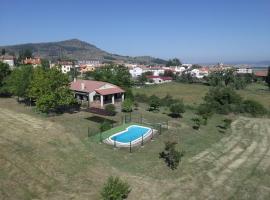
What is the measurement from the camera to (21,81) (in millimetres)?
46844

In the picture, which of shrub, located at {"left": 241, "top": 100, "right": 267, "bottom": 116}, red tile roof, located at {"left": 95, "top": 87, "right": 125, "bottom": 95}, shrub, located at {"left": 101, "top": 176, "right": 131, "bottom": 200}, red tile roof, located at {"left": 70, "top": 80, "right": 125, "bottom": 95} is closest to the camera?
shrub, located at {"left": 101, "top": 176, "right": 131, "bottom": 200}

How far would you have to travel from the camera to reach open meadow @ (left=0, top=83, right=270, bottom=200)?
20.3 metres

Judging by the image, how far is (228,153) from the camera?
96.5ft

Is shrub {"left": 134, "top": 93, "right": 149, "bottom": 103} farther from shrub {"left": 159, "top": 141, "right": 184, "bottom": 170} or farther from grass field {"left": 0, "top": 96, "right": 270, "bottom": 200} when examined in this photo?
shrub {"left": 159, "top": 141, "right": 184, "bottom": 170}

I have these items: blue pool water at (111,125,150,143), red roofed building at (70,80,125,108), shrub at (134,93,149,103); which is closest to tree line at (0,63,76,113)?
red roofed building at (70,80,125,108)

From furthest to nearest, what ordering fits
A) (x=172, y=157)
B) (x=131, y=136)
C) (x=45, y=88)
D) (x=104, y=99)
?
(x=104, y=99) → (x=45, y=88) → (x=131, y=136) → (x=172, y=157)

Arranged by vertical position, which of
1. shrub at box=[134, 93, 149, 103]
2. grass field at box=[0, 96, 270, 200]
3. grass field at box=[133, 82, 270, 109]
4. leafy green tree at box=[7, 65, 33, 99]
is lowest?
grass field at box=[133, 82, 270, 109]

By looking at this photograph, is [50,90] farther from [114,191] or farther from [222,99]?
[222,99]

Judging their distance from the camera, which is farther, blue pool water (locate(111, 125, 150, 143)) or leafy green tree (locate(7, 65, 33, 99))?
leafy green tree (locate(7, 65, 33, 99))

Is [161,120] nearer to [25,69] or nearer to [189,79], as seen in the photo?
[25,69]

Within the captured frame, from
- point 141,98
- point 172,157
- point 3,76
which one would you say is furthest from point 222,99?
point 3,76

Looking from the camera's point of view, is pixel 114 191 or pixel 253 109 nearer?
pixel 114 191

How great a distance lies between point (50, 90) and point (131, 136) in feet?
48.1

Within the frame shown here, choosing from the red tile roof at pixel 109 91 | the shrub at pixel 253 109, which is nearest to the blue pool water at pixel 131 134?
the red tile roof at pixel 109 91
